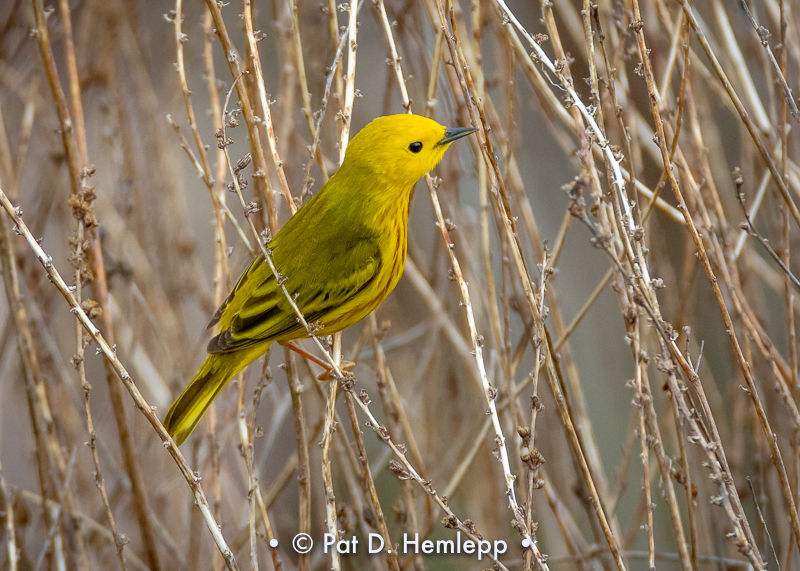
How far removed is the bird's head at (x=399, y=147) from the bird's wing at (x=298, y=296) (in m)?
0.25

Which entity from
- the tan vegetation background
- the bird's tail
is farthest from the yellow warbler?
the tan vegetation background

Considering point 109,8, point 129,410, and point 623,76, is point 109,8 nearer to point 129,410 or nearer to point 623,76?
point 129,410

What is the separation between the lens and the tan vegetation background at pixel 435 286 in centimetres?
180

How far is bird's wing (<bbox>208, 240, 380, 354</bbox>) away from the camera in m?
2.10

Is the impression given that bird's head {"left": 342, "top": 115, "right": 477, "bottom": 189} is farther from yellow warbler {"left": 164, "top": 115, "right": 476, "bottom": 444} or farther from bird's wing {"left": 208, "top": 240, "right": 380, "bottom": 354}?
bird's wing {"left": 208, "top": 240, "right": 380, "bottom": 354}

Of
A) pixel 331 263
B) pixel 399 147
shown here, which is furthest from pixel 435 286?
pixel 399 147

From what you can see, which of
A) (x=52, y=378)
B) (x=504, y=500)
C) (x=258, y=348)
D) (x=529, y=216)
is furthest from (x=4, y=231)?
(x=504, y=500)

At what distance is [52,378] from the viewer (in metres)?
3.24

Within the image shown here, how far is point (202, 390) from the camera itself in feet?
6.89

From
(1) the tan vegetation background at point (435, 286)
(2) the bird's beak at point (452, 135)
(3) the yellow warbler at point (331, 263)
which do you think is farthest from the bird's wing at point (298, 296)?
(2) the bird's beak at point (452, 135)

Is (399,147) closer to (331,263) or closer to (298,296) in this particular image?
(331,263)

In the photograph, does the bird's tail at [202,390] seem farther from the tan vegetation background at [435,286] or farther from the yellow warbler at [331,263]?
the tan vegetation background at [435,286]

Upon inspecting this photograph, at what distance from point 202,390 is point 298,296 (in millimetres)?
416

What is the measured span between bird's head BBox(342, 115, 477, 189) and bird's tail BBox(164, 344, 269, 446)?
68 centimetres
